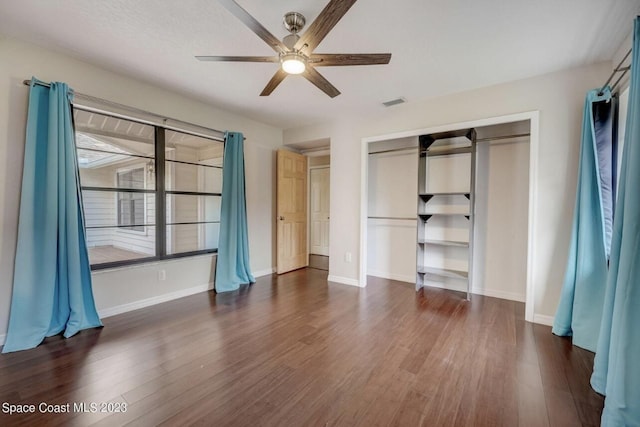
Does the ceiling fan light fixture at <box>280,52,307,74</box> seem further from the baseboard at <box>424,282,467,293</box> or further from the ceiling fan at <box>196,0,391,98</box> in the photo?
the baseboard at <box>424,282,467,293</box>

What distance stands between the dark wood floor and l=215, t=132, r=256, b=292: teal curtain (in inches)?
29.9

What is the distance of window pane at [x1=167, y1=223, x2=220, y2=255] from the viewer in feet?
11.9

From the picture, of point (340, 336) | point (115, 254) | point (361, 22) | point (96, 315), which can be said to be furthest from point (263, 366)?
point (361, 22)

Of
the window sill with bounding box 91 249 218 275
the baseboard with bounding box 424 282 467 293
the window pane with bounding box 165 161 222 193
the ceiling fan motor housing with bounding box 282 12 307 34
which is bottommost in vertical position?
the baseboard with bounding box 424 282 467 293

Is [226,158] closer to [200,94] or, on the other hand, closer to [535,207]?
[200,94]

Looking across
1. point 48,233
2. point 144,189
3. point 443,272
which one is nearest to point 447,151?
point 443,272

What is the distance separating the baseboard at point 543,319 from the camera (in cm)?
276

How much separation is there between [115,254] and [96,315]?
0.72 metres

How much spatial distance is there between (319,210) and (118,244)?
384 cm

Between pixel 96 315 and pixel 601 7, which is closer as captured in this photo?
pixel 601 7

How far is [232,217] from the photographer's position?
387 cm

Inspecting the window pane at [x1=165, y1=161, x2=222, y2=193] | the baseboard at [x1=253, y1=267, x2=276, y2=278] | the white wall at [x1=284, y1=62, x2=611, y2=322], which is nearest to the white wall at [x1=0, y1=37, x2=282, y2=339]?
the baseboard at [x1=253, y1=267, x2=276, y2=278]

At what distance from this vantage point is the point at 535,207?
2.79 m

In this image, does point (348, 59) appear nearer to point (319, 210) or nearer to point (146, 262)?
point (146, 262)
